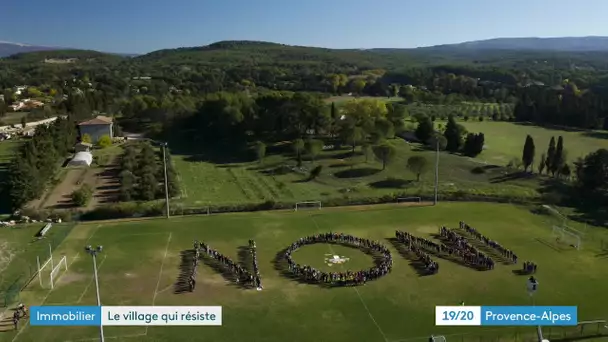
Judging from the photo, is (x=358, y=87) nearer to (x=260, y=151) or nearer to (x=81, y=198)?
(x=260, y=151)

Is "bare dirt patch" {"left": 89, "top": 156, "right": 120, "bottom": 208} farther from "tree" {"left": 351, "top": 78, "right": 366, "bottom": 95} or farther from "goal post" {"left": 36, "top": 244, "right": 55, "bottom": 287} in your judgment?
"tree" {"left": 351, "top": 78, "right": 366, "bottom": 95}

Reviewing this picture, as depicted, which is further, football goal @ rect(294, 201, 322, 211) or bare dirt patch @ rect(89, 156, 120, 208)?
bare dirt patch @ rect(89, 156, 120, 208)

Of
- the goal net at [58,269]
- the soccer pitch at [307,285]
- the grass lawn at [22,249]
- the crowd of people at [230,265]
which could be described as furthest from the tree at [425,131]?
the goal net at [58,269]

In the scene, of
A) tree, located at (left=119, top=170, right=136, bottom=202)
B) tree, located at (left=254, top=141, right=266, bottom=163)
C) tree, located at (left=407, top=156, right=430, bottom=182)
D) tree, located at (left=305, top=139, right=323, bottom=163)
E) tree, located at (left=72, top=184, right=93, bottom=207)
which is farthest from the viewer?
tree, located at (left=254, top=141, right=266, bottom=163)

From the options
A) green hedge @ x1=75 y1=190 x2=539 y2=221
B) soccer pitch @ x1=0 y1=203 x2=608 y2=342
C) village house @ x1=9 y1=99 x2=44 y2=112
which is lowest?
soccer pitch @ x1=0 y1=203 x2=608 y2=342

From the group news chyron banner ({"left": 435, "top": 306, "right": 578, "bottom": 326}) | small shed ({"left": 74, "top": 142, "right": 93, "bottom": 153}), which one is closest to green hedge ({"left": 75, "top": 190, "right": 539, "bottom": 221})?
news chyron banner ({"left": 435, "top": 306, "right": 578, "bottom": 326})

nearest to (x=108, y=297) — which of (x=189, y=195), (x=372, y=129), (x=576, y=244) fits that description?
(x=189, y=195)

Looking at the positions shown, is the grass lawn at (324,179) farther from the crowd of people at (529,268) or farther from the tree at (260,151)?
the crowd of people at (529,268)
